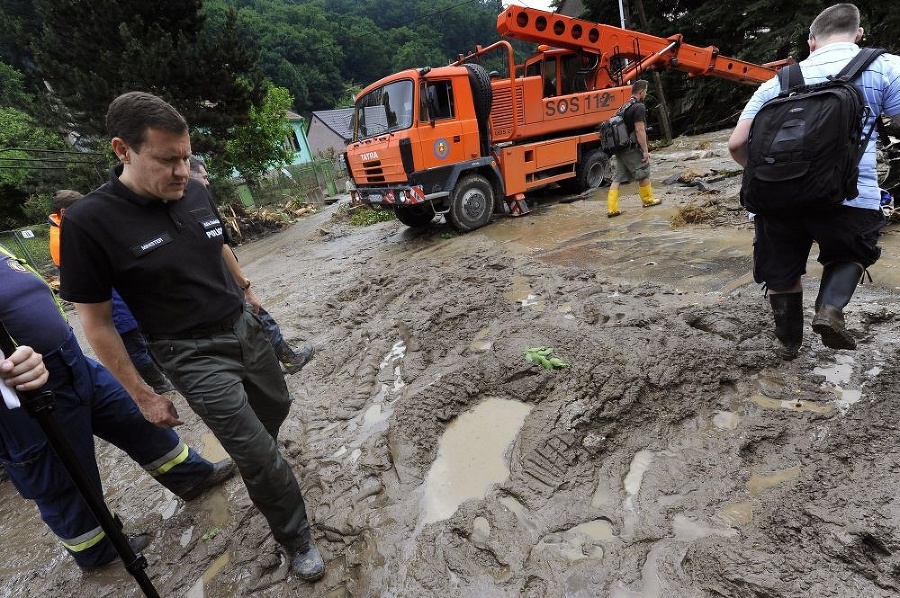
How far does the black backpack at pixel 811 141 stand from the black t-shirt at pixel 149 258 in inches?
101

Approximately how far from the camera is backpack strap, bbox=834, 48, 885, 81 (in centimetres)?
203

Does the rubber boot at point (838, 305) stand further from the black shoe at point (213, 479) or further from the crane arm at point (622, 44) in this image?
the crane arm at point (622, 44)

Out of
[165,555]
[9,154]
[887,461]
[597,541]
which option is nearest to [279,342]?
[165,555]

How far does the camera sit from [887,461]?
1.77 m

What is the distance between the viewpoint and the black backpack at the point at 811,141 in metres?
1.92

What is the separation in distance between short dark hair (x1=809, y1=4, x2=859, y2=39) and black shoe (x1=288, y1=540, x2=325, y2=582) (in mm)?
3414

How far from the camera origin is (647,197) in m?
6.62

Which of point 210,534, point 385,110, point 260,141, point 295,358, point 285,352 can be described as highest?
point 260,141

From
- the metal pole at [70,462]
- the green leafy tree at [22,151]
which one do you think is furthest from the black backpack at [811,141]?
the green leafy tree at [22,151]

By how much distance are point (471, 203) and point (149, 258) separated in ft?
19.3

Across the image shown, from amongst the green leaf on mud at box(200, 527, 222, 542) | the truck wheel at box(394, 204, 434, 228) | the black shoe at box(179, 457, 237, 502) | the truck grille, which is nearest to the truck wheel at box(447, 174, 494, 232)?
the truck wheel at box(394, 204, 434, 228)

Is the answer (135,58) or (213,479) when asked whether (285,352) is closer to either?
(213,479)

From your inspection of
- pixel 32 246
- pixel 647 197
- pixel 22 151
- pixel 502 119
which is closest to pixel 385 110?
pixel 502 119

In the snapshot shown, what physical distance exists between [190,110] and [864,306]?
1498 centimetres
